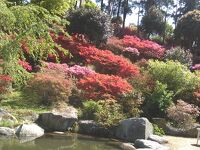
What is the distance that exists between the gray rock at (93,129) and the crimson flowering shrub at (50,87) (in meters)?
1.93

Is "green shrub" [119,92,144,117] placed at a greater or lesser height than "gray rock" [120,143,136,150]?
greater

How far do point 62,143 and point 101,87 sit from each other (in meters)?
4.79

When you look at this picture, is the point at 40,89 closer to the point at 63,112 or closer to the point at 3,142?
the point at 63,112

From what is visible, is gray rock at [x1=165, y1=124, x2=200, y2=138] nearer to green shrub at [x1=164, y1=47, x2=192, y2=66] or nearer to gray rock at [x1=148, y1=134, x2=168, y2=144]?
gray rock at [x1=148, y1=134, x2=168, y2=144]

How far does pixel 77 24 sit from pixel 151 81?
7673 mm

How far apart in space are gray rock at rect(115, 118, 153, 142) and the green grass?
3.37m

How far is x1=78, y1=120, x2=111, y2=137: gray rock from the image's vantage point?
16.0m

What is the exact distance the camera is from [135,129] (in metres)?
15.3

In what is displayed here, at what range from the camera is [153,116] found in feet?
60.4

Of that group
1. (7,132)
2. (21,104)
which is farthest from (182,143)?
(21,104)

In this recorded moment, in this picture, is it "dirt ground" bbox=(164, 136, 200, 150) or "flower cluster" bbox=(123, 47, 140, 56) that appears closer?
"dirt ground" bbox=(164, 136, 200, 150)

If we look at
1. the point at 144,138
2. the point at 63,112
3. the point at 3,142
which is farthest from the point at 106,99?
the point at 3,142

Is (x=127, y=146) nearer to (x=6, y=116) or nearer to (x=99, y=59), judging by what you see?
(x=6, y=116)

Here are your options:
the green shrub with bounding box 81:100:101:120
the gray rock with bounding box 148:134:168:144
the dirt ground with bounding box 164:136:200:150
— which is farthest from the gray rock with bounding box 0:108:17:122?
the dirt ground with bounding box 164:136:200:150
